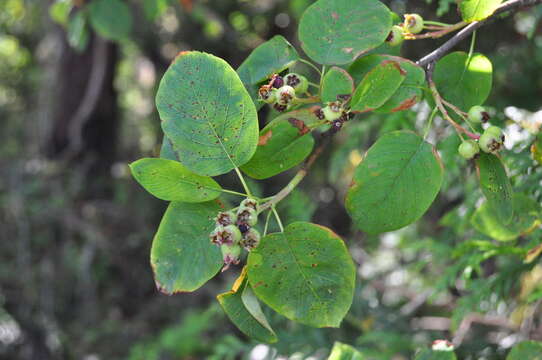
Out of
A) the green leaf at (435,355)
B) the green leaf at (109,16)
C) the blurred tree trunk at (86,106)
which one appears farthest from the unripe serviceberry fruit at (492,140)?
the blurred tree trunk at (86,106)

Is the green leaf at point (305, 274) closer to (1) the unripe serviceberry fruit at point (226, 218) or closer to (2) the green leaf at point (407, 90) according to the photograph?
(1) the unripe serviceberry fruit at point (226, 218)

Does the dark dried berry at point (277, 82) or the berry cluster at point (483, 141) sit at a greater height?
the dark dried berry at point (277, 82)

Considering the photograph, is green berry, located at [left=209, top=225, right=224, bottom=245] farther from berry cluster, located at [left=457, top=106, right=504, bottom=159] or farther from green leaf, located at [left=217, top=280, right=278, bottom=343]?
berry cluster, located at [left=457, top=106, right=504, bottom=159]

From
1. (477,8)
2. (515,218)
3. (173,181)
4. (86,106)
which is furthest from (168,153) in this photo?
(86,106)

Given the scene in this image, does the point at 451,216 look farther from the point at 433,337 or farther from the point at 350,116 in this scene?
the point at 350,116

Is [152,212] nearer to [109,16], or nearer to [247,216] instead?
[109,16]

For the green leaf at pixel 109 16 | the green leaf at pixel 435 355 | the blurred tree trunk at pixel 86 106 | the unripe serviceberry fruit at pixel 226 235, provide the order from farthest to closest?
1. the blurred tree trunk at pixel 86 106
2. the green leaf at pixel 109 16
3. the green leaf at pixel 435 355
4. the unripe serviceberry fruit at pixel 226 235
